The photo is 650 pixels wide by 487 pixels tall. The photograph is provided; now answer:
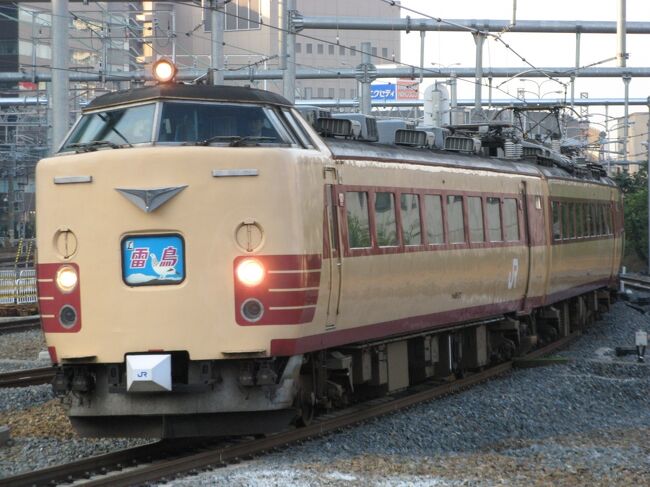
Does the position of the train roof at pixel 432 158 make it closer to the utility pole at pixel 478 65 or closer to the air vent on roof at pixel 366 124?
the air vent on roof at pixel 366 124

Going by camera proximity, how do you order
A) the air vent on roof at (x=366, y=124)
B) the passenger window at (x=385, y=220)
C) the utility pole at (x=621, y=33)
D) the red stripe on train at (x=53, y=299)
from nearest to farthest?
the red stripe on train at (x=53, y=299), the passenger window at (x=385, y=220), the air vent on roof at (x=366, y=124), the utility pole at (x=621, y=33)

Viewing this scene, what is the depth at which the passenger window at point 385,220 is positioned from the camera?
12469mm

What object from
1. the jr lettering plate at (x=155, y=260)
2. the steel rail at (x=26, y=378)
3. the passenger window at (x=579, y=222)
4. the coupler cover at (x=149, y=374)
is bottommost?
the steel rail at (x=26, y=378)

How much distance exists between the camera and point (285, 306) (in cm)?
1026

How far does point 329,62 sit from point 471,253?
410 ft

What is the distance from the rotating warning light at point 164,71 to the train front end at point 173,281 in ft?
2.62

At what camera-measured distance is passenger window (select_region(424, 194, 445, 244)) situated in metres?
13.9

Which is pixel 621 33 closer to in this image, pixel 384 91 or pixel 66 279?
pixel 66 279

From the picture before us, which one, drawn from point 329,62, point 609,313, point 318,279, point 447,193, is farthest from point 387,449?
point 329,62

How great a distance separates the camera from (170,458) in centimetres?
1022

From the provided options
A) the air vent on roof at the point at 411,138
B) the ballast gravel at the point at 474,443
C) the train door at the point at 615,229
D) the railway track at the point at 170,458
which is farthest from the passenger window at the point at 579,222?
the railway track at the point at 170,458

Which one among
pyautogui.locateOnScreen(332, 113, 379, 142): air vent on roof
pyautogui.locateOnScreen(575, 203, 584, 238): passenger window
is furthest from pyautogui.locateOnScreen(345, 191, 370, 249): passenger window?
pyautogui.locateOnScreen(575, 203, 584, 238): passenger window

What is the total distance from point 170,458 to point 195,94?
317 cm

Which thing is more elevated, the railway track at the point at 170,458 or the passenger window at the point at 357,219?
the passenger window at the point at 357,219
